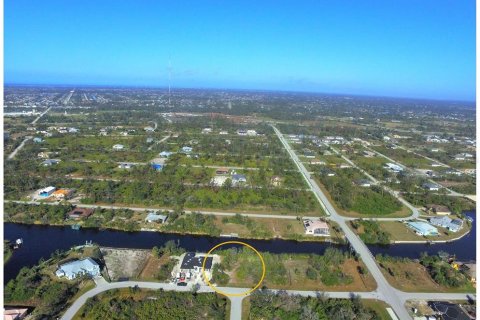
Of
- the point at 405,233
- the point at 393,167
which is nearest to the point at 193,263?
the point at 405,233

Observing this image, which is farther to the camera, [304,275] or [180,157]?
[180,157]

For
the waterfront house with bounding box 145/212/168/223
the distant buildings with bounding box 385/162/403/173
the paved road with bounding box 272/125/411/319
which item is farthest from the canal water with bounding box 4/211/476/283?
the distant buildings with bounding box 385/162/403/173

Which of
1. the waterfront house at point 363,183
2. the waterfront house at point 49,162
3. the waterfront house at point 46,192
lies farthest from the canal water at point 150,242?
the waterfront house at point 49,162

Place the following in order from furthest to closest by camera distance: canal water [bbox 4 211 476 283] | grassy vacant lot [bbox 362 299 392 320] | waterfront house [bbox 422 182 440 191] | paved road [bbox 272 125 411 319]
Result: waterfront house [bbox 422 182 440 191]
canal water [bbox 4 211 476 283]
paved road [bbox 272 125 411 319]
grassy vacant lot [bbox 362 299 392 320]

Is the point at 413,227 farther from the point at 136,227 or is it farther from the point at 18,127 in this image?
the point at 18,127

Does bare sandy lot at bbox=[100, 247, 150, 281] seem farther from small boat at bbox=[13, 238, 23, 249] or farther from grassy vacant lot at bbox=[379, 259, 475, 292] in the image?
grassy vacant lot at bbox=[379, 259, 475, 292]

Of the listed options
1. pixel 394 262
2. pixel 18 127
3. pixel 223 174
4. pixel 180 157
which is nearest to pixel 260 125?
pixel 180 157
